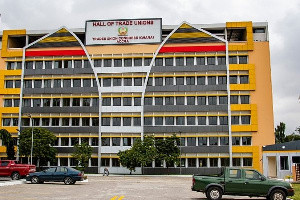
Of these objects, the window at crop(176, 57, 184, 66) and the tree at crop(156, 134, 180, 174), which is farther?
the window at crop(176, 57, 184, 66)

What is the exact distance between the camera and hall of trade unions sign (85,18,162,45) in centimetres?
6581

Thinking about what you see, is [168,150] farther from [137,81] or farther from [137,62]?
[137,62]

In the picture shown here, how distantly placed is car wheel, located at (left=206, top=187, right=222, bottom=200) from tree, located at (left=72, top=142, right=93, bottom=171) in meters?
43.0

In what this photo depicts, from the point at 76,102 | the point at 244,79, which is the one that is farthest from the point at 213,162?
the point at 76,102

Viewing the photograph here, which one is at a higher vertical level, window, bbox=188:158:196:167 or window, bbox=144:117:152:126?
window, bbox=144:117:152:126

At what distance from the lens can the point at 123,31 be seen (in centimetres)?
6650

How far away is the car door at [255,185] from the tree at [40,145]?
4597 cm

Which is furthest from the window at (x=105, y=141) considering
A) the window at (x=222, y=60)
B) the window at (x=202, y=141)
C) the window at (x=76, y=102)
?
the window at (x=222, y=60)

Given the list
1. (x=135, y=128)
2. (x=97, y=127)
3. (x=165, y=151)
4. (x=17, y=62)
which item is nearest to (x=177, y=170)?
(x=165, y=151)

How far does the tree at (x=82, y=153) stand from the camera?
60.8 meters

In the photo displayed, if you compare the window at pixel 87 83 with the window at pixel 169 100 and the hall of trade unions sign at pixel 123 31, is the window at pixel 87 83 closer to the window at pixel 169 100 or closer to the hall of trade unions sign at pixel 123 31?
the hall of trade unions sign at pixel 123 31

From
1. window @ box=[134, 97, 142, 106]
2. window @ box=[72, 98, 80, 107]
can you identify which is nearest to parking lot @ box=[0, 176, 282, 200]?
window @ box=[134, 97, 142, 106]

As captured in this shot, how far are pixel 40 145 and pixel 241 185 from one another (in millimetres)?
46004

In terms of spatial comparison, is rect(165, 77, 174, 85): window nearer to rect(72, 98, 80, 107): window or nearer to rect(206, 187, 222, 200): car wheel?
rect(72, 98, 80, 107): window
